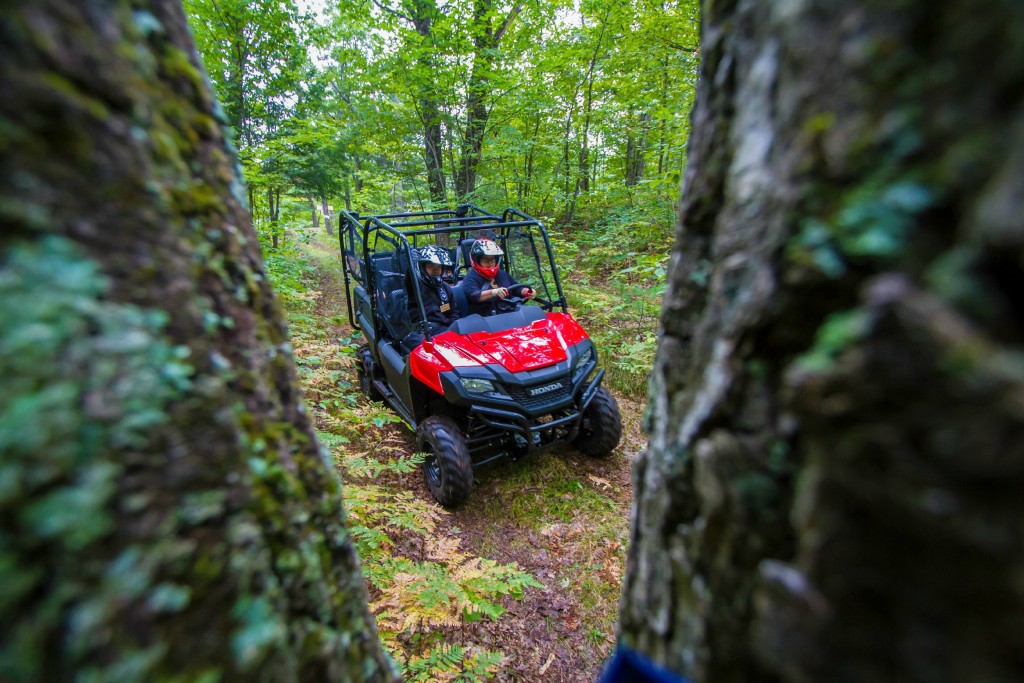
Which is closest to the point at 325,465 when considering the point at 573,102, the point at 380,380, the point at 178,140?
the point at 178,140

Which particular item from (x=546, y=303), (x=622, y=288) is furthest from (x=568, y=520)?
(x=622, y=288)

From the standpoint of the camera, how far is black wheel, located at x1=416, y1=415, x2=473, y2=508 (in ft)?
11.8

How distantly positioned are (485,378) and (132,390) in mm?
3071

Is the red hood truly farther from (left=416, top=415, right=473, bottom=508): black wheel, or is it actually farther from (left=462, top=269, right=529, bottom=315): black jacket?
(left=462, top=269, right=529, bottom=315): black jacket

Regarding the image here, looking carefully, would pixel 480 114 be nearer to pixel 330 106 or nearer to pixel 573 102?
pixel 573 102

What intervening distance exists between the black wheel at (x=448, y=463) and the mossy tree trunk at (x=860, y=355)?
2.96 m

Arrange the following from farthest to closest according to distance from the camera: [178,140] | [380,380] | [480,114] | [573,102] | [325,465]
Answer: [573,102] < [480,114] < [380,380] < [325,465] < [178,140]

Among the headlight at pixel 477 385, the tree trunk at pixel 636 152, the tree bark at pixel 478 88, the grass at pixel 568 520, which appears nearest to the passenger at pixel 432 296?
the headlight at pixel 477 385

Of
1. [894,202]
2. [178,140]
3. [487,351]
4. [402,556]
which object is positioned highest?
[178,140]

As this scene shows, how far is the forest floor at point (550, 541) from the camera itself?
269cm

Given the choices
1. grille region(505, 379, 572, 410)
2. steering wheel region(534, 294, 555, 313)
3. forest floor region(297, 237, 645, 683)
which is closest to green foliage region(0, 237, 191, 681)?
forest floor region(297, 237, 645, 683)

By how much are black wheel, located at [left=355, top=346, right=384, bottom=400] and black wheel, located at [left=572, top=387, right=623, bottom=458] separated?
2.63 metres

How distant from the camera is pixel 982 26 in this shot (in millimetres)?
401

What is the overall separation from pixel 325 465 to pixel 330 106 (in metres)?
12.7
